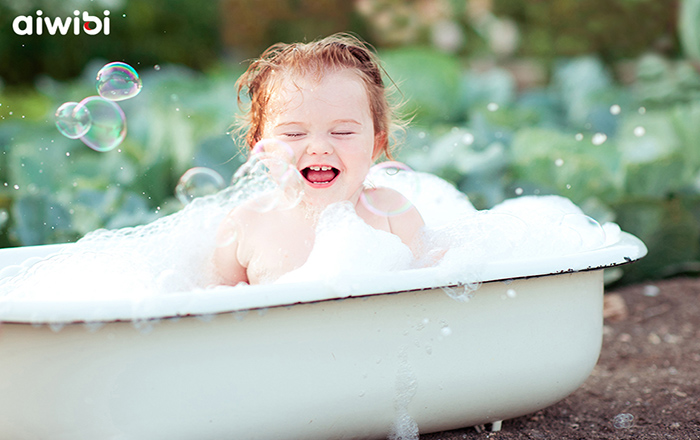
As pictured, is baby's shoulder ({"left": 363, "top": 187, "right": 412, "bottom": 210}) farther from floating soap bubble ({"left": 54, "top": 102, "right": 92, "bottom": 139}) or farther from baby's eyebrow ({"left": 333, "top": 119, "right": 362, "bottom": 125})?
floating soap bubble ({"left": 54, "top": 102, "right": 92, "bottom": 139})

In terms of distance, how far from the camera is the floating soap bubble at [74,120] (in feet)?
7.43

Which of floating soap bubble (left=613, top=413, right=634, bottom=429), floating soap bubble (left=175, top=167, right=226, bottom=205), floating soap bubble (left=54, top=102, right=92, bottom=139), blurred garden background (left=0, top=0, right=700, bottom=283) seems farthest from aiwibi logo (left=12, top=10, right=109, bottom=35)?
floating soap bubble (left=613, top=413, right=634, bottom=429)

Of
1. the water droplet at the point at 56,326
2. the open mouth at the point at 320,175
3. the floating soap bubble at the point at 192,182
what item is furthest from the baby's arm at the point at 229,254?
the water droplet at the point at 56,326

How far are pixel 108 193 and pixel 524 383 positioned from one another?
203cm

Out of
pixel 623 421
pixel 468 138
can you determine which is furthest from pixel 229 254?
pixel 468 138

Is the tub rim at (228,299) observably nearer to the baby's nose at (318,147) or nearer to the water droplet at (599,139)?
the baby's nose at (318,147)

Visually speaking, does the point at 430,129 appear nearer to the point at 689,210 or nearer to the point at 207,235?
the point at 689,210

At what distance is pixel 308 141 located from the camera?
1.84m

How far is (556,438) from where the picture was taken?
1.91 meters

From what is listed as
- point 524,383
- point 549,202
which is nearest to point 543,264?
point 524,383

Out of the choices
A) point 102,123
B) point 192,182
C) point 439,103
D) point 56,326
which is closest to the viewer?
point 56,326

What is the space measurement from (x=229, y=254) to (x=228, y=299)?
52 cm

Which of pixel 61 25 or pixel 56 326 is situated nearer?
pixel 56 326

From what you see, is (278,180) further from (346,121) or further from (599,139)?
(599,139)
